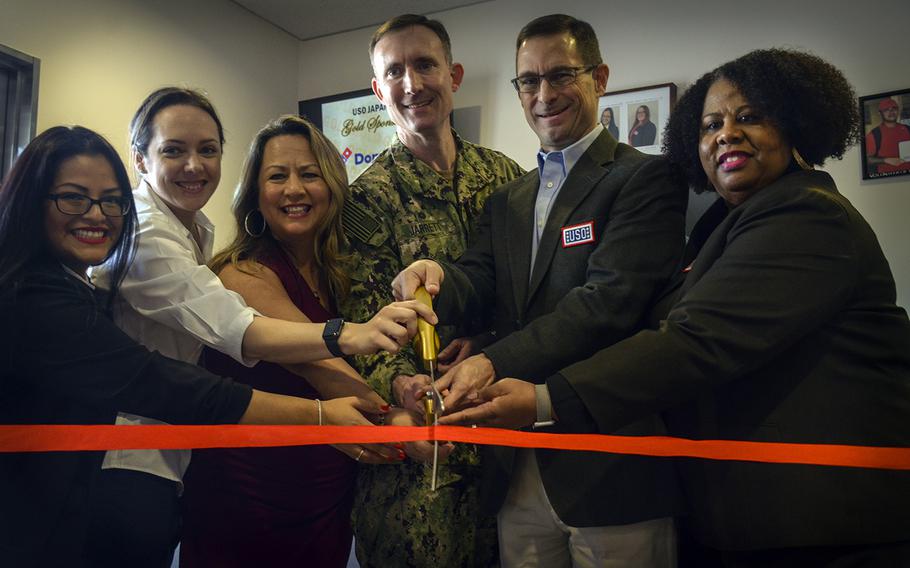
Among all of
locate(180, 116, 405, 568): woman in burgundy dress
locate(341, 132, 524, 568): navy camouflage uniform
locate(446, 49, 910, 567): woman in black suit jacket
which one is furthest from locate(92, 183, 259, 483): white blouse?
locate(446, 49, 910, 567): woman in black suit jacket

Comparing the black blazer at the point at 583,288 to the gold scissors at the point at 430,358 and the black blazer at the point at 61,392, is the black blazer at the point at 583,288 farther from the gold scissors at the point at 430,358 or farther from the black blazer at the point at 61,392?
the black blazer at the point at 61,392

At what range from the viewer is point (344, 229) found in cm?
179

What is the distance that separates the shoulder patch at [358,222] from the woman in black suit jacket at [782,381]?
25.1 inches

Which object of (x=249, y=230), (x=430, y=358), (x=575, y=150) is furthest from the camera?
(x=249, y=230)

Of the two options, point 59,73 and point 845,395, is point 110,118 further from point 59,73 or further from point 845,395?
point 845,395

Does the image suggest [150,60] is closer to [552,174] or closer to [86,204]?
[86,204]

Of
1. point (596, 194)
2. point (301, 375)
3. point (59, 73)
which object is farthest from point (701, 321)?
point (59, 73)

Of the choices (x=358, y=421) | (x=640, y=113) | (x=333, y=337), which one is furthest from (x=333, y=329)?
(x=640, y=113)

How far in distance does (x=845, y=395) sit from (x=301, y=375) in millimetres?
1143

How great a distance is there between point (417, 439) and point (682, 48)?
3273 mm

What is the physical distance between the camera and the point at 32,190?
1375 mm

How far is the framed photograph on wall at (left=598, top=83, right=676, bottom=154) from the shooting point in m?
3.76

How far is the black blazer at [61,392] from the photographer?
127cm

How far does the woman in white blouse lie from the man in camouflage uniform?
132 millimetres
